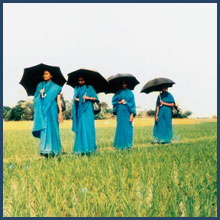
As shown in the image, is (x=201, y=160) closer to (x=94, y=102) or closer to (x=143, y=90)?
(x=94, y=102)

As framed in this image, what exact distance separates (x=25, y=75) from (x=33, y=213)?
3.85 meters

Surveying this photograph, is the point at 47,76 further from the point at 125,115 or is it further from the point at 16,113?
the point at 16,113

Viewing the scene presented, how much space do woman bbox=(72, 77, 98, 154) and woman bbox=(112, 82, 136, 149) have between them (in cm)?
128

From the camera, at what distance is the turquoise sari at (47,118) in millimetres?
5816

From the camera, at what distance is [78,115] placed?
21.2 ft

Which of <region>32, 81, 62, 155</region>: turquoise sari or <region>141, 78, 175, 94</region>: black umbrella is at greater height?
<region>141, 78, 175, 94</region>: black umbrella

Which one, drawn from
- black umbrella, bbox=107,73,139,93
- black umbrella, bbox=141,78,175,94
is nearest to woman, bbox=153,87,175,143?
black umbrella, bbox=141,78,175,94

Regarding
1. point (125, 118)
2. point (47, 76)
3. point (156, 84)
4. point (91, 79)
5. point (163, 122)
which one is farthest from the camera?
point (163, 122)

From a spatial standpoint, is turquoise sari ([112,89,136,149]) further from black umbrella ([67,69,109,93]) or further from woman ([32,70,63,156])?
woman ([32,70,63,156])

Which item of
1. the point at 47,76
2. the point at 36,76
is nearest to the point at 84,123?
the point at 47,76

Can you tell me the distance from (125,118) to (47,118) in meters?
2.33

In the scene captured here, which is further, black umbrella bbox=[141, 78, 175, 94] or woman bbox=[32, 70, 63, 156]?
black umbrella bbox=[141, 78, 175, 94]

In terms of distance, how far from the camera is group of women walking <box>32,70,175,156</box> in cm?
586

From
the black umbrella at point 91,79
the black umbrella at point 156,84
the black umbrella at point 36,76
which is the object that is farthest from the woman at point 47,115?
the black umbrella at point 156,84
